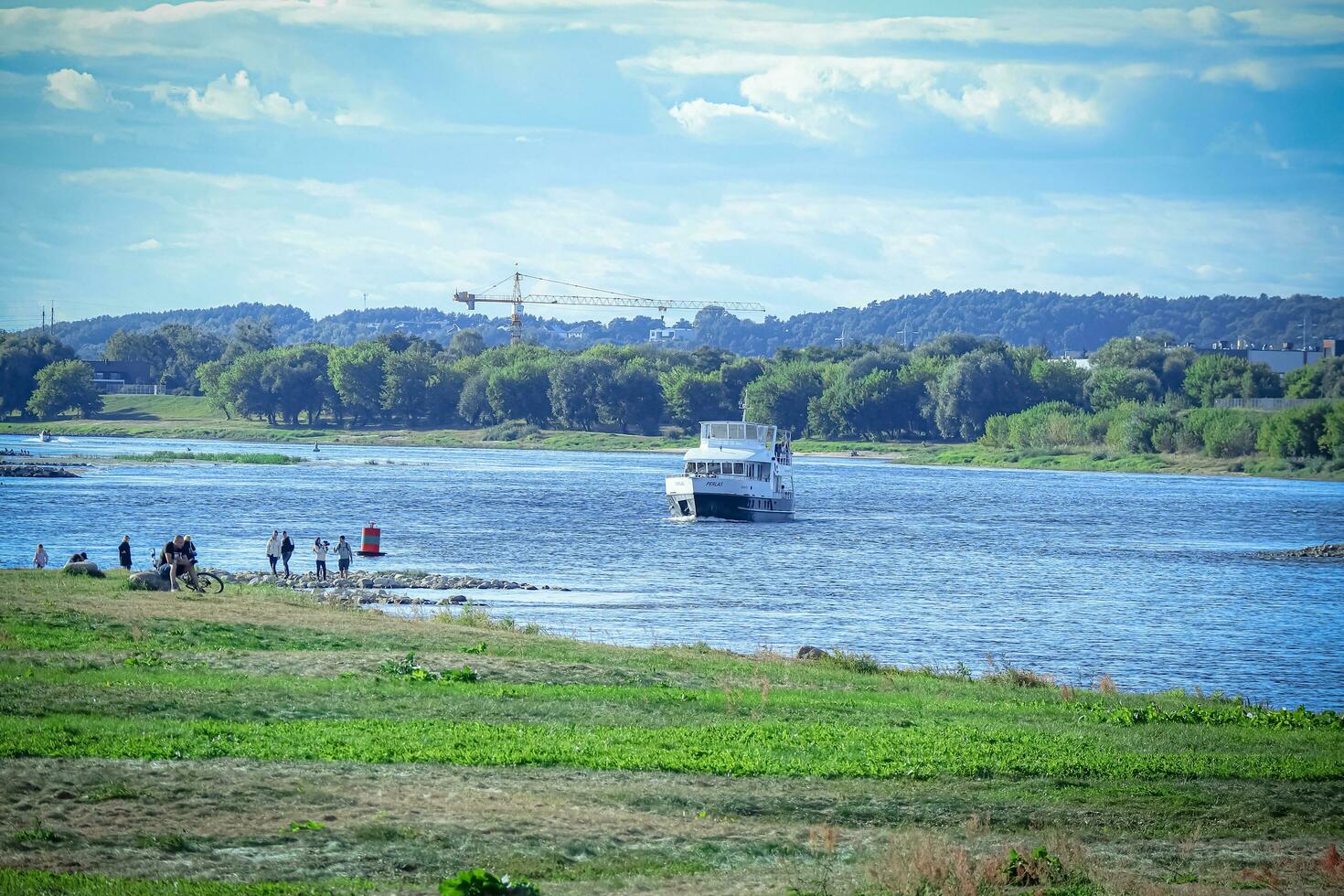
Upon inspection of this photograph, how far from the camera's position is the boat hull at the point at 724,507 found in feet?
310

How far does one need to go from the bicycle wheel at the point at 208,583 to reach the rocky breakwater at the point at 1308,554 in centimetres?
5509

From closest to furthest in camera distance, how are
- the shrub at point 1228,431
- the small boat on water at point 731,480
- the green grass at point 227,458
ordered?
the small boat on water at point 731,480 < the green grass at point 227,458 < the shrub at point 1228,431

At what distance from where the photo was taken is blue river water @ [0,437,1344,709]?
4397 cm

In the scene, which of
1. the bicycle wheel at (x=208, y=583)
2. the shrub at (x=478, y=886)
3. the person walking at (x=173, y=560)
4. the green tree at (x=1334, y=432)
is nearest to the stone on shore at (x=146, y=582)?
the person walking at (x=173, y=560)

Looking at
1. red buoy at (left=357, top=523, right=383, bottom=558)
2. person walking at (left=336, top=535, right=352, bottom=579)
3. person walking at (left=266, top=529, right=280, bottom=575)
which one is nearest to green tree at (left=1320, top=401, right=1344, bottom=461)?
red buoy at (left=357, top=523, right=383, bottom=558)

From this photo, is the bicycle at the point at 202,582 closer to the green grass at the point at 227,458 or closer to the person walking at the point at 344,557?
the person walking at the point at 344,557

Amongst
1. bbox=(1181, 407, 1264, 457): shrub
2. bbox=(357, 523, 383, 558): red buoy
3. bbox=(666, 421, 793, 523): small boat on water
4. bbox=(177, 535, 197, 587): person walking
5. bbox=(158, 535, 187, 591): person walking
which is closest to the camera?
bbox=(158, 535, 187, 591): person walking

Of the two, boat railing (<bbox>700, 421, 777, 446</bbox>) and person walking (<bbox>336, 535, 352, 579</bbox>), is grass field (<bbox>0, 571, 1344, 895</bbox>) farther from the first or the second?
boat railing (<bbox>700, 421, 777, 446</bbox>)

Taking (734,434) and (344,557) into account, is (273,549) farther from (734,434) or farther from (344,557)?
(734,434)

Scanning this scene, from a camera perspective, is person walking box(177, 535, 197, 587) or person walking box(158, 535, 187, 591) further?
person walking box(177, 535, 197, 587)

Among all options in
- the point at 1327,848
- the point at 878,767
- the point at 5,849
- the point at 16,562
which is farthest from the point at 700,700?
the point at 16,562

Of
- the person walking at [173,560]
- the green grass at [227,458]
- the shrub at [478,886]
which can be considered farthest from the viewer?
the green grass at [227,458]

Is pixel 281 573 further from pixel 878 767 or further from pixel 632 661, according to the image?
pixel 878 767

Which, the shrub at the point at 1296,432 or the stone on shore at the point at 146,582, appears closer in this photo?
the stone on shore at the point at 146,582
